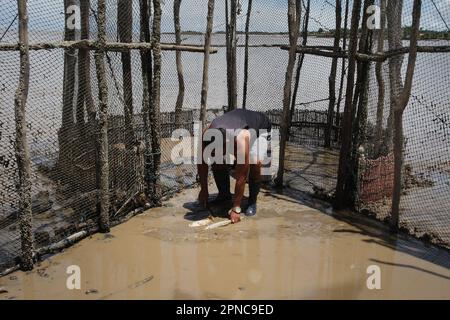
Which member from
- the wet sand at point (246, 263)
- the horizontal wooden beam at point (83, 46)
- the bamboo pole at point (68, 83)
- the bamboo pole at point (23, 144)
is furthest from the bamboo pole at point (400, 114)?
the bamboo pole at point (68, 83)

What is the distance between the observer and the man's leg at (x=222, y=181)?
264 inches

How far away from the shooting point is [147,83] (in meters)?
6.51

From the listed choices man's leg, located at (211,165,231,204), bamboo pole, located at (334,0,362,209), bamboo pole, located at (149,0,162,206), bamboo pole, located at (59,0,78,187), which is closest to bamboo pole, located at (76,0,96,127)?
bamboo pole, located at (59,0,78,187)

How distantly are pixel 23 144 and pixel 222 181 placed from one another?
3.03 metres

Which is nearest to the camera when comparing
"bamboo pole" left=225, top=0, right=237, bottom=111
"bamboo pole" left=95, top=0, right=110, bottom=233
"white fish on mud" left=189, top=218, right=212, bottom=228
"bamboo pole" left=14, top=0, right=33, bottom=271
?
"bamboo pole" left=14, top=0, right=33, bottom=271

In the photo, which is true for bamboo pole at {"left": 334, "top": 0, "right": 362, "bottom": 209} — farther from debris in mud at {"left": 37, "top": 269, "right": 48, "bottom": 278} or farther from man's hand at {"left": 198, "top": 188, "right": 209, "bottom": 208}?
debris in mud at {"left": 37, "top": 269, "right": 48, "bottom": 278}

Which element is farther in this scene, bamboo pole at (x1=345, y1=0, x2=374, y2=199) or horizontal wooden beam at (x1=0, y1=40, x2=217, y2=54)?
bamboo pole at (x1=345, y1=0, x2=374, y2=199)

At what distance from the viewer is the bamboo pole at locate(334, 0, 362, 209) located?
6.20m

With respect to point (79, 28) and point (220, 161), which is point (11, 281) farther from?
point (79, 28)

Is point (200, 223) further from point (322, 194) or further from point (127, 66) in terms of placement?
point (127, 66)

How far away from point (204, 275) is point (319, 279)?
3.89 ft

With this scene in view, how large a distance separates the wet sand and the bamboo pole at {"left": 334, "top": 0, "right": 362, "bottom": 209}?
0.31 m

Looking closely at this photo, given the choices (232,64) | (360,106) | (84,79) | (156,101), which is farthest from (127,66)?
(360,106)
